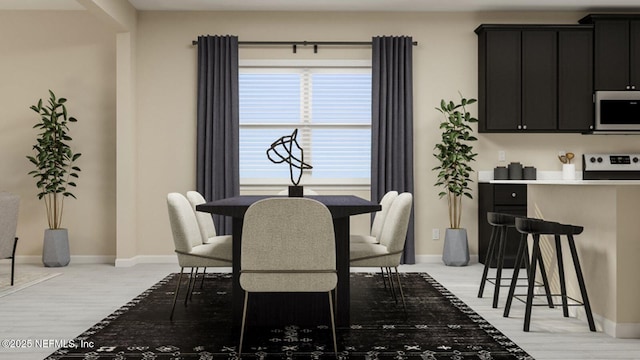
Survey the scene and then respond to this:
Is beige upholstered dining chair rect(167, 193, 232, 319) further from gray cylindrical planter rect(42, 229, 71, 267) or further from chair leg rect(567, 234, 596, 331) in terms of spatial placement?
gray cylindrical planter rect(42, 229, 71, 267)

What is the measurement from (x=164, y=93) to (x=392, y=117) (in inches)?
101

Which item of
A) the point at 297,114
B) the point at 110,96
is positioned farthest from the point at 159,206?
the point at 297,114

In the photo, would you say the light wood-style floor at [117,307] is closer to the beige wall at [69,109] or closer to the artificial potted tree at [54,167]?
the artificial potted tree at [54,167]

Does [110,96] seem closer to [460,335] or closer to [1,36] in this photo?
[1,36]

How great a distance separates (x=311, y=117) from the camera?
6.45 meters

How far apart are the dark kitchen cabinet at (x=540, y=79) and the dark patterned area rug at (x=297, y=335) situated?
2.76 meters

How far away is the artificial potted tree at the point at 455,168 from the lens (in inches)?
237

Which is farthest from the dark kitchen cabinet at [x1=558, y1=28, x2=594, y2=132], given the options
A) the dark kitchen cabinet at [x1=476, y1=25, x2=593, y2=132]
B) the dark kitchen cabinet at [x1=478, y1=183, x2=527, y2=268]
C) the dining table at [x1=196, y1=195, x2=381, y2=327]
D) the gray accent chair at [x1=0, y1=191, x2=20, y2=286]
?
the gray accent chair at [x1=0, y1=191, x2=20, y2=286]

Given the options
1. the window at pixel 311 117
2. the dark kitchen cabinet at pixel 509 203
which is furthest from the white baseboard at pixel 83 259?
the dark kitchen cabinet at pixel 509 203

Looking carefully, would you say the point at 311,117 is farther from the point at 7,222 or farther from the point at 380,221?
the point at 7,222

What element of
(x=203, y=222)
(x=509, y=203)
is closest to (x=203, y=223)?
(x=203, y=222)

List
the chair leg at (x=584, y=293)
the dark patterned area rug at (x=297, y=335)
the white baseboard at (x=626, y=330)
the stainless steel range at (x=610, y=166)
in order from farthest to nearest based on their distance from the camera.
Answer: the stainless steel range at (x=610, y=166) < the chair leg at (x=584, y=293) < the white baseboard at (x=626, y=330) < the dark patterned area rug at (x=297, y=335)

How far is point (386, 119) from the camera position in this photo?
6.30 metres

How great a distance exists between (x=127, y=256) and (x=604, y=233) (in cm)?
465
